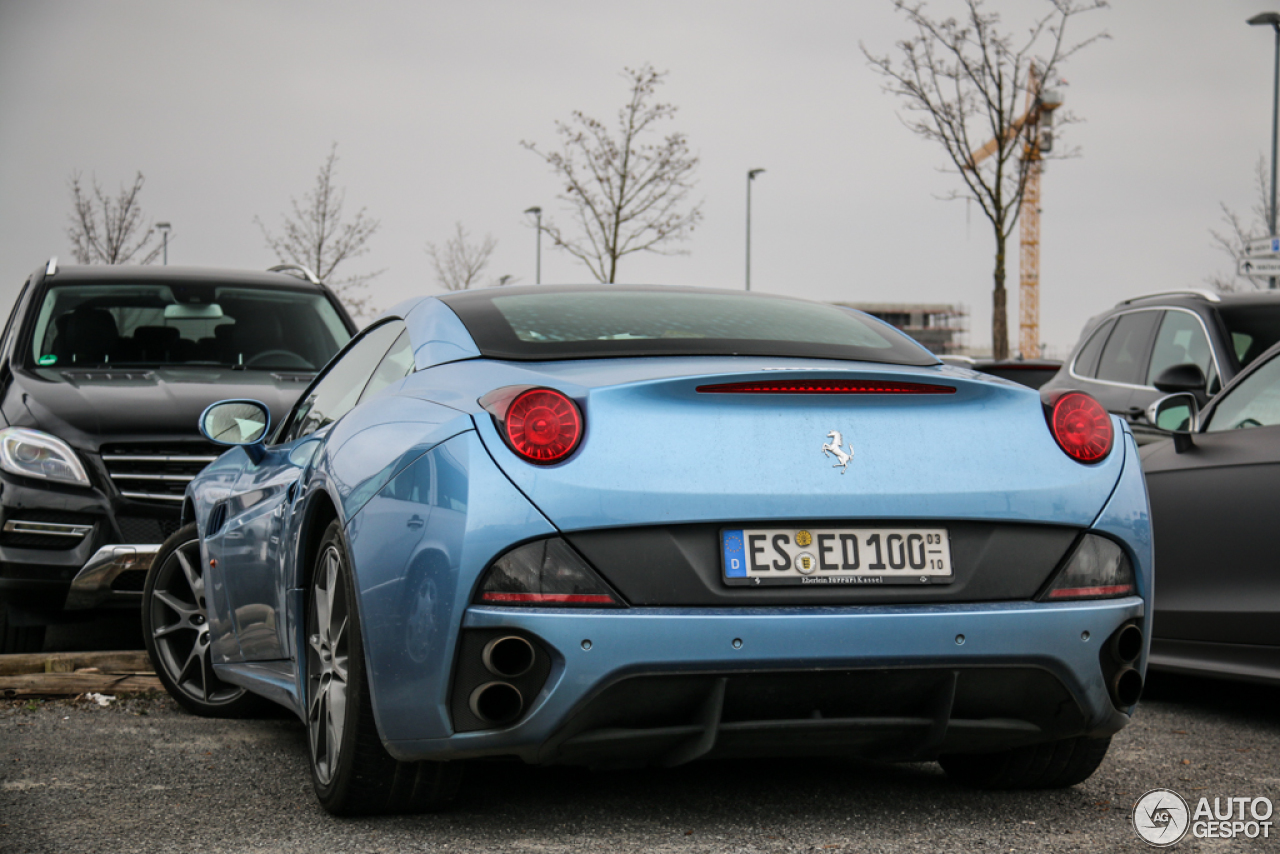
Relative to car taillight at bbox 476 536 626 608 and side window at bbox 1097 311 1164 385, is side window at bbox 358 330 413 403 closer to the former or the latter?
car taillight at bbox 476 536 626 608

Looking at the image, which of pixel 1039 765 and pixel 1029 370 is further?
pixel 1029 370

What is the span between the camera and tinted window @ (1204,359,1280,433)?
220 inches

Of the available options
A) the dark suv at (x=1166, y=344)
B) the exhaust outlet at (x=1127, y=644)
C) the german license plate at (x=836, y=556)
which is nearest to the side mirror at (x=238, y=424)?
the german license plate at (x=836, y=556)

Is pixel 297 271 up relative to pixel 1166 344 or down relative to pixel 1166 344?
up

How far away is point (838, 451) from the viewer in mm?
3379

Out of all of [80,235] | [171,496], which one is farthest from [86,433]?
[80,235]

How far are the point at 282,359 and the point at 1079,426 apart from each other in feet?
18.1

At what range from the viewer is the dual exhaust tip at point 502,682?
3234 mm

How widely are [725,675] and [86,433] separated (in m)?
4.31

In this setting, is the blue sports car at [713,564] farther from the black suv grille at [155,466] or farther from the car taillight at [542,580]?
the black suv grille at [155,466]

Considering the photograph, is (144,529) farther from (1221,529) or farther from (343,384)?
(1221,529)

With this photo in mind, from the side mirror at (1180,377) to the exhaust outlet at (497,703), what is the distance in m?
4.87

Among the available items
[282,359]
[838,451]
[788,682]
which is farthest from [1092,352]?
[788,682]

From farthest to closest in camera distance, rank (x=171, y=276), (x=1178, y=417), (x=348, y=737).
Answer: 1. (x=171, y=276)
2. (x=1178, y=417)
3. (x=348, y=737)
